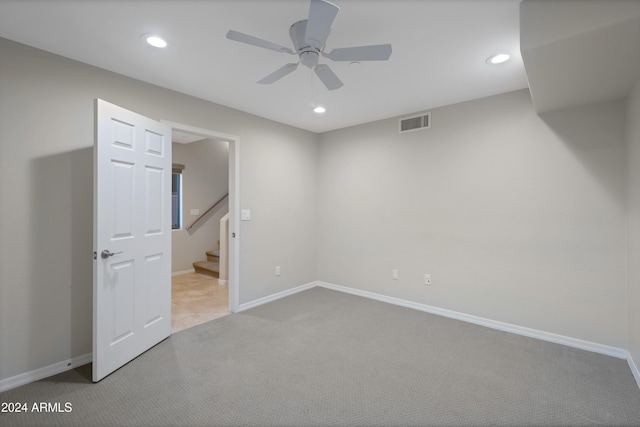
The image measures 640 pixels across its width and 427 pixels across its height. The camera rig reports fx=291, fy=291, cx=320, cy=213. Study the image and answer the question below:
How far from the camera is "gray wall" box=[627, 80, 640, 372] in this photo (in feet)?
7.23

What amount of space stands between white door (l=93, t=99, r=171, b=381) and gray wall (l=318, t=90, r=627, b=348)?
2.58 metres

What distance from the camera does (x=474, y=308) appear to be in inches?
131

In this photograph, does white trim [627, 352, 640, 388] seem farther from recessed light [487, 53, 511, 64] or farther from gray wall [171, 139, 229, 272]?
gray wall [171, 139, 229, 272]

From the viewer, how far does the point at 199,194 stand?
6148 millimetres

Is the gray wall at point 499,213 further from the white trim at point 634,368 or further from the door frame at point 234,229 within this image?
the door frame at point 234,229

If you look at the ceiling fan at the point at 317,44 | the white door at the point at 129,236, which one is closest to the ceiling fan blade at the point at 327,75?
the ceiling fan at the point at 317,44

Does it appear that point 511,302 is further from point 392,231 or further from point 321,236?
point 321,236

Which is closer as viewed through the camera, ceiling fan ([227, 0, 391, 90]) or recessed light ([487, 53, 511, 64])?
ceiling fan ([227, 0, 391, 90])

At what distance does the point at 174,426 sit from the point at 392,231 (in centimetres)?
311

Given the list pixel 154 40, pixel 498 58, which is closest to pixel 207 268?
pixel 154 40

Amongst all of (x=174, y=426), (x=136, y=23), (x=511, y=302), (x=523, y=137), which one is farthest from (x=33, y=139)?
(x=511, y=302)

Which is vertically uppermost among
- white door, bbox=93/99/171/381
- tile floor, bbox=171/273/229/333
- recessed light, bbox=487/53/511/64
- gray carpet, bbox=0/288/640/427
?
recessed light, bbox=487/53/511/64

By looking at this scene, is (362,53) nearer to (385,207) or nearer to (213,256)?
(385,207)

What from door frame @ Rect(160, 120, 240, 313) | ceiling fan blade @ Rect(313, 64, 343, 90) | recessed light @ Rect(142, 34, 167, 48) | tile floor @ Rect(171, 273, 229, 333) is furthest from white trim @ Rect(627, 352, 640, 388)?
recessed light @ Rect(142, 34, 167, 48)
